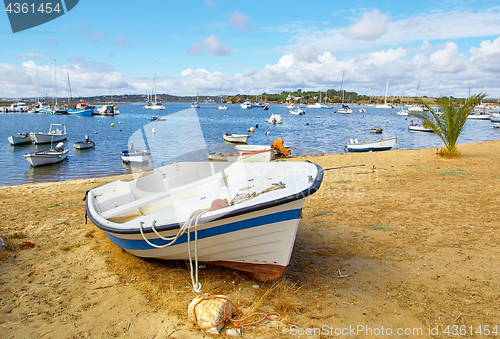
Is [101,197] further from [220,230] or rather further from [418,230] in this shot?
[418,230]

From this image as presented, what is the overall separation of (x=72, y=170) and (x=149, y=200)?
48.0 ft

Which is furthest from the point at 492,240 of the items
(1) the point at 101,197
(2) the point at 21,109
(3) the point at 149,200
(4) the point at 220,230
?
(2) the point at 21,109

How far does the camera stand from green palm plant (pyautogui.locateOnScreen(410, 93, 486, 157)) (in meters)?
11.8

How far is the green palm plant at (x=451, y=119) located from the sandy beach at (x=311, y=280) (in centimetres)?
543

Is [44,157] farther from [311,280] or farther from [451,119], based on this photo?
[451,119]

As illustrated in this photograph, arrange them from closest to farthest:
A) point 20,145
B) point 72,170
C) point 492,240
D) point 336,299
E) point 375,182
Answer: point 336,299 → point 492,240 → point 375,182 → point 72,170 → point 20,145

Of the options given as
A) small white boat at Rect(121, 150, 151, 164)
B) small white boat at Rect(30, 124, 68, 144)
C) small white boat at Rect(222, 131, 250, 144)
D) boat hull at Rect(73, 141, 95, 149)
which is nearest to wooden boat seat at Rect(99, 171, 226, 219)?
small white boat at Rect(121, 150, 151, 164)

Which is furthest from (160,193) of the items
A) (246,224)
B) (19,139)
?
(19,139)

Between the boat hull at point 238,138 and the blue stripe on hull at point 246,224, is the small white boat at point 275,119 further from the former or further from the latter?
the blue stripe on hull at point 246,224

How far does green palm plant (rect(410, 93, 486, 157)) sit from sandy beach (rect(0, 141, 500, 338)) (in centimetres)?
543

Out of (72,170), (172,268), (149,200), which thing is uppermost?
(149,200)

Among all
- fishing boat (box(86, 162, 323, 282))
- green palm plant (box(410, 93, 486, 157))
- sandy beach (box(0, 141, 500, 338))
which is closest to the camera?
A: sandy beach (box(0, 141, 500, 338))

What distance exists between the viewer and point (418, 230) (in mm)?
5852

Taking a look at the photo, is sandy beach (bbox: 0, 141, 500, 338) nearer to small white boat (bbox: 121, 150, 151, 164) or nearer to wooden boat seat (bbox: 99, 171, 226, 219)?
wooden boat seat (bbox: 99, 171, 226, 219)
